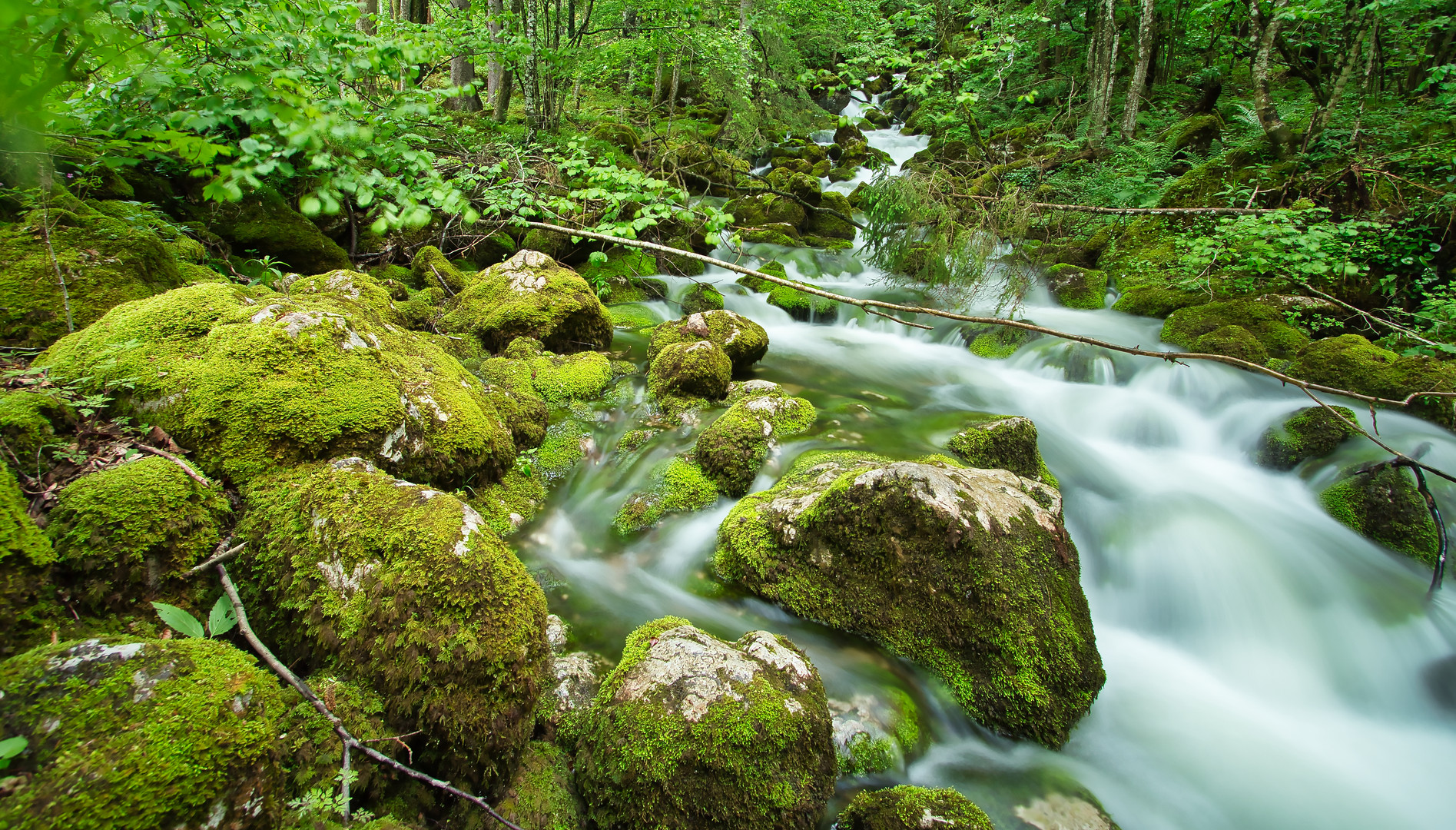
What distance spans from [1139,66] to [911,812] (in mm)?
16531

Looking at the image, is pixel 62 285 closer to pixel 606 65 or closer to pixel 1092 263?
pixel 606 65

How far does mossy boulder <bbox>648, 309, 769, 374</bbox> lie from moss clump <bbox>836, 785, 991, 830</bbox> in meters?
5.08

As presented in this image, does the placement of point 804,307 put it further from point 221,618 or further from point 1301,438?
point 221,618

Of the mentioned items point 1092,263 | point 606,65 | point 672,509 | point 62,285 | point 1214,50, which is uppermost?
point 1214,50

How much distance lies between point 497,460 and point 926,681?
3.51 m

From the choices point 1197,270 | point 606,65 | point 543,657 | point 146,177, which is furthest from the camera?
point 606,65

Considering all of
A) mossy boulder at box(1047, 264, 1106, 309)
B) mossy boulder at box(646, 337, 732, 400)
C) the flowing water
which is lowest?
the flowing water

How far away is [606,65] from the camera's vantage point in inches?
438

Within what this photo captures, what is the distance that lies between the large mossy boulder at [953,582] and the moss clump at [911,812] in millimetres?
968

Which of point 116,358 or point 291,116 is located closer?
point 291,116

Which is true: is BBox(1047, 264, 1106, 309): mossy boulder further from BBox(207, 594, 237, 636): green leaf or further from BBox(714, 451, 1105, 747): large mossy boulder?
BBox(207, 594, 237, 636): green leaf

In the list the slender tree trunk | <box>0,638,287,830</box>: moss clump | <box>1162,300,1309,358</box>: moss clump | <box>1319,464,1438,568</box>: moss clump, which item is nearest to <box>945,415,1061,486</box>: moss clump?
<box>1319,464,1438,568</box>: moss clump

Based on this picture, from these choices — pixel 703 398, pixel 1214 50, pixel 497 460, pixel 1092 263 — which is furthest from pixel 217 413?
pixel 1214 50

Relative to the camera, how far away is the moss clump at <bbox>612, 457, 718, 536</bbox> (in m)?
4.71
